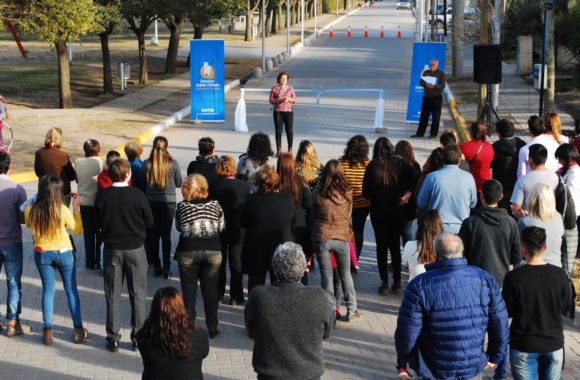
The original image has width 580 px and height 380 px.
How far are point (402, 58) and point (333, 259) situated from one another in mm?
40905

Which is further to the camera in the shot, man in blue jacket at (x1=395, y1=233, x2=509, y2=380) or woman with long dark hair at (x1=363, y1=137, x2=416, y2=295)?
woman with long dark hair at (x1=363, y1=137, x2=416, y2=295)

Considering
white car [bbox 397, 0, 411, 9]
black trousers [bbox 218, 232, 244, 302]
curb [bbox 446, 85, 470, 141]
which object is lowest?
black trousers [bbox 218, 232, 244, 302]

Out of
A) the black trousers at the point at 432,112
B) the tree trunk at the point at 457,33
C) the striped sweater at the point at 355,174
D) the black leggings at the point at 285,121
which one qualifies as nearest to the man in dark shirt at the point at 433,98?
the black trousers at the point at 432,112

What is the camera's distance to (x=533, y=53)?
41.2 meters

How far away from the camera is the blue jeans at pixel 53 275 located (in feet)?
28.5

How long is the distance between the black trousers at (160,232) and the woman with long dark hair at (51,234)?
2.10 metres

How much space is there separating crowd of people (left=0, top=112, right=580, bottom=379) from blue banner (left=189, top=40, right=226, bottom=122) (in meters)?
14.0

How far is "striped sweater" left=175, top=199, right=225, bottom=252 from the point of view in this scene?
8758 mm

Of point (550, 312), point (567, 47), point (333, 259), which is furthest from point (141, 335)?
point (567, 47)

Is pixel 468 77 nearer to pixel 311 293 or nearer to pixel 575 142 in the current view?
pixel 575 142

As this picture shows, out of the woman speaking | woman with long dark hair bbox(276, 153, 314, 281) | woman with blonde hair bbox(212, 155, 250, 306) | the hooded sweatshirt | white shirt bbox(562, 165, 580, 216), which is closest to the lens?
the hooded sweatshirt

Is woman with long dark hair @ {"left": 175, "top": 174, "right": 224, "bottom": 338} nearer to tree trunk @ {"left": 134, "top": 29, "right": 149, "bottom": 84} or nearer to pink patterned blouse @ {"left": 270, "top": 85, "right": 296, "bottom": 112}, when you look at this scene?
pink patterned blouse @ {"left": 270, "top": 85, "right": 296, "bottom": 112}

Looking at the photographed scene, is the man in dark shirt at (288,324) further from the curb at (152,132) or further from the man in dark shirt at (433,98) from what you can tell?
the man in dark shirt at (433,98)

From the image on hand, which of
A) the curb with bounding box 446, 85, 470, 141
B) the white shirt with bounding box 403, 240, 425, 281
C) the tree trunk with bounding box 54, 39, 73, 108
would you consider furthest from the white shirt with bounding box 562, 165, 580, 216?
the tree trunk with bounding box 54, 39, 73, 108
